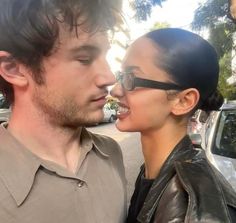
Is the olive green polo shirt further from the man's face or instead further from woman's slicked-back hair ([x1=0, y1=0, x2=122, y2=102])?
woman's slicked-back hair ([x1=0, y1=0, x2=122, y2=102])

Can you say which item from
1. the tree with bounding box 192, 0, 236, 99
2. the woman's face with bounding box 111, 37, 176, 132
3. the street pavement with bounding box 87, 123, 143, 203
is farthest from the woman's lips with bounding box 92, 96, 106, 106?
the street pavement with bounding box 87, 123, 143, 203

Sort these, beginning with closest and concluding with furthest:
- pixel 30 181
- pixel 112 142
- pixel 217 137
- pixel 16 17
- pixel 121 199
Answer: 1. pixel 30 181
2. pixel 16 17
3. pixel 121 199
4. pixel 112 142
5. pixel 217 137

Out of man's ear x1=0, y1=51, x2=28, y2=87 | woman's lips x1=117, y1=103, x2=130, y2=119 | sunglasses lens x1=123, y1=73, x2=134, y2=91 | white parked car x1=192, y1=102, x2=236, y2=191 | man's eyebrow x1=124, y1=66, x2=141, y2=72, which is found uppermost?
man's ear x1=0, y1=51, x2=28, y2=87

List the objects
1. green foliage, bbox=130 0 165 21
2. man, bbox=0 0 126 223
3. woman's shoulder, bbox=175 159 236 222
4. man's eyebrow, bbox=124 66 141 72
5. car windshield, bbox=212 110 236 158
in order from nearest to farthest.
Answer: woman's shoulder, bbox=175 159 236 222 < man, bbox=0 0 126 223 < man's eyebrow, bbox=124 66 141 72 < green foliage, bbox=130 0 165 21 < car windshield, bbox=212 110 236 158

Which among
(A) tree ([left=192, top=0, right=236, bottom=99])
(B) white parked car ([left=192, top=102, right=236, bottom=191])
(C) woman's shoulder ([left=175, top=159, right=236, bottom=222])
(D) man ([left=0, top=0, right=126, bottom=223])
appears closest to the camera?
(C) woman's shoulder ([left=175, top=159, right=236, bottom=222])

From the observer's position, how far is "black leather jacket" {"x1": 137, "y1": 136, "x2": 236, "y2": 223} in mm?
1328

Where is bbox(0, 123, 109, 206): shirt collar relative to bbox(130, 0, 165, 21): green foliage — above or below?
below

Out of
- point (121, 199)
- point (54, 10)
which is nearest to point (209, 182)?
point (121, 199)

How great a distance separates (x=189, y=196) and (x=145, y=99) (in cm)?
68

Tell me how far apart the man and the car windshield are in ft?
9.40

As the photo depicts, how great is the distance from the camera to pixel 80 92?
1514mm

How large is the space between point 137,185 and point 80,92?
0.69 meters

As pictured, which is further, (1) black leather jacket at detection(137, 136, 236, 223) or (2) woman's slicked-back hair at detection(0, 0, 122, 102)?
(2) woman's slicked-back hair at detection(0, 0, 122, 102)

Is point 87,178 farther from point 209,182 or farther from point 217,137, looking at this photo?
point 217,137
